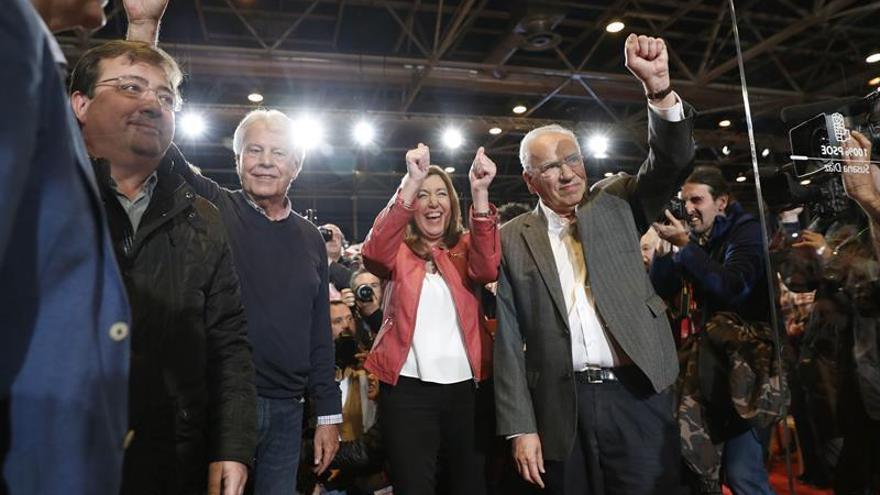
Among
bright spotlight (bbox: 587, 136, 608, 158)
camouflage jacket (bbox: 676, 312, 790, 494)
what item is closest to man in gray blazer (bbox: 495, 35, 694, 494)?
camouflage jacket (bbox: 676, 312, 790, 494)

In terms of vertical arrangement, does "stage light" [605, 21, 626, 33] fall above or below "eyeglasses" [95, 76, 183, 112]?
above

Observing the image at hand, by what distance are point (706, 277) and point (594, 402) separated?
2.95 feet

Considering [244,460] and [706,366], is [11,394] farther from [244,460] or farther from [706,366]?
[706,366]

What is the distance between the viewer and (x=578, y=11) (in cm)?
688

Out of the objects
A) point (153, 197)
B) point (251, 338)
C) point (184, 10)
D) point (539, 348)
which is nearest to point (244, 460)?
point (251, 338)

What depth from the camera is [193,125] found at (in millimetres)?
6496

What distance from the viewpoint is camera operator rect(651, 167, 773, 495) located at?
2410mm

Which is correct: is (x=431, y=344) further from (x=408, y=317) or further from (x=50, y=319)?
(x=50, y=319)

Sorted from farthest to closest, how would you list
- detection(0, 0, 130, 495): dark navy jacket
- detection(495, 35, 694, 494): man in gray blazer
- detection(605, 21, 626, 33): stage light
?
detection(605, 21, 626, 33): stage light
detection(495, 35, 694, 494): man in gray blazer
detection(0, 0, 130, 495): dark navy jacket

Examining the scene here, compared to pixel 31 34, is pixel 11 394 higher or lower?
lower

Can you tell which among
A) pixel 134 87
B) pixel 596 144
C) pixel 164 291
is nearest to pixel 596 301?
pixel 164 291

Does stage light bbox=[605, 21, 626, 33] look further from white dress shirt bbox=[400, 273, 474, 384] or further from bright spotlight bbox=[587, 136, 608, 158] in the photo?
white dress shirt bbox=[400, 273, 474, 384]

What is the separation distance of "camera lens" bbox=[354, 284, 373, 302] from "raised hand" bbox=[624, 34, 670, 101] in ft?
5.34

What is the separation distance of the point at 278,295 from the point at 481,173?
842 mm
